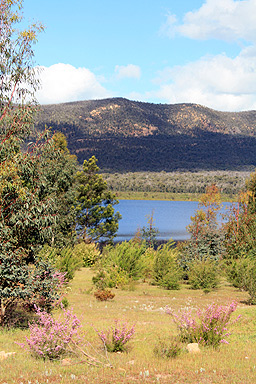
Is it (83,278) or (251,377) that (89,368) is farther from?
(83,278)

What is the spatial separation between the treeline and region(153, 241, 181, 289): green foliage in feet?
415

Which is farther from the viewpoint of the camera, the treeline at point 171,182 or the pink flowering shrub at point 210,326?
the treeline at point 171,182

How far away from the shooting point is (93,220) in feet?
124

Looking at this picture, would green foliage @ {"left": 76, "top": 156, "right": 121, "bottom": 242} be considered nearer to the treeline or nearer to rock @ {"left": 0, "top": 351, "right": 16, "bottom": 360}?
rock @ {"left": 0, "top": 351, "right": 16, "bottom": 360}

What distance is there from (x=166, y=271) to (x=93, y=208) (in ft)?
60.8

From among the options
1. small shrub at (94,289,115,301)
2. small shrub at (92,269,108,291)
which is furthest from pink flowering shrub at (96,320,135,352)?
small shrub at (92,269,108,291)

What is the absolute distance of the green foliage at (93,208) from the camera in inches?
1487

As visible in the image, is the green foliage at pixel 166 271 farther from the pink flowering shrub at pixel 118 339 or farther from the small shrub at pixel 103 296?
the pink flowering shrub at pixel 118 339

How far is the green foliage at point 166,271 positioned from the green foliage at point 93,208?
55.1ft

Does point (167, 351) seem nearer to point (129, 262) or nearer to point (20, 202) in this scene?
point (20, 202)

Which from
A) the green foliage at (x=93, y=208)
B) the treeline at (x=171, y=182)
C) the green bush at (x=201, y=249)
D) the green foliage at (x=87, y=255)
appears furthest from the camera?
the treeline at (x=171, y=182)

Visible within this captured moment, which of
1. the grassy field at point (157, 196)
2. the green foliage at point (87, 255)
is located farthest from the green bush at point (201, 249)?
the grassy field at point (157, 196)

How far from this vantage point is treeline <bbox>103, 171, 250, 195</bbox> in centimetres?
15312

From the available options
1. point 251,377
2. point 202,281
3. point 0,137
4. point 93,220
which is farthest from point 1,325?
point 93,220
